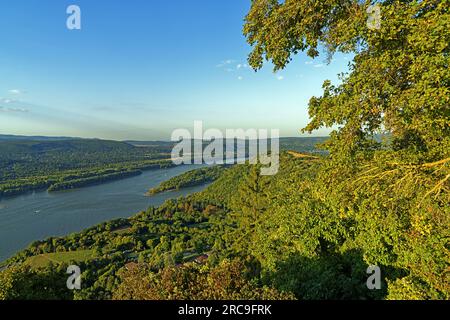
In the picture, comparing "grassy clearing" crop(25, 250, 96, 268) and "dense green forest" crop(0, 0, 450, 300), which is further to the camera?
"grassy clearing" crop(25, 250, 96, 268)

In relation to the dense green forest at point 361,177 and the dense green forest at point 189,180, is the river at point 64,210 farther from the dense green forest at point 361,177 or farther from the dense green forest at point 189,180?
the dense green forest at point 361,177

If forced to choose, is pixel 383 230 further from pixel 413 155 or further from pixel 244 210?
pixel 244 210

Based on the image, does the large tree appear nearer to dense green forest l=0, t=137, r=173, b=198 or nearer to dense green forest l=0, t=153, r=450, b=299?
dense green forest l=0, t=153, r=450, b=299

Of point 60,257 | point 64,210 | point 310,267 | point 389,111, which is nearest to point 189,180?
point 64,210

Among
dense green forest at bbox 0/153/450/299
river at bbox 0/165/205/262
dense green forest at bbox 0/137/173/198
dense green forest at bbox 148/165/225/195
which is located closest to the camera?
dense green forest at bbox 0/153/450/299

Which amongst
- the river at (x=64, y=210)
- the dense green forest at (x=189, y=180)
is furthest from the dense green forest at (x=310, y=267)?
the dense green forest at (x=189, y=180)

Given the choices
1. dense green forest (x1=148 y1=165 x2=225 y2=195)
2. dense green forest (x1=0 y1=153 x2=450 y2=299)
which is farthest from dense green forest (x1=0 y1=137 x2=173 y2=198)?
dense green forest (x1=0 y1=153 x2=450 y2=299)

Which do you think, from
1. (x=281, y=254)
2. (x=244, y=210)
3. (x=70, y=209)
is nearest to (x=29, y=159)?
(x=70, y=209)
